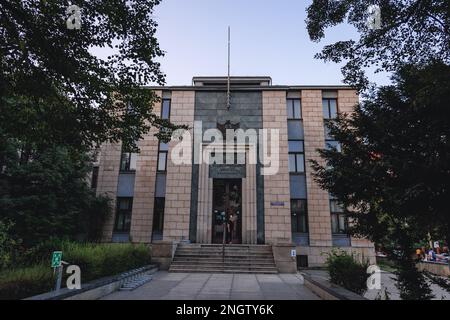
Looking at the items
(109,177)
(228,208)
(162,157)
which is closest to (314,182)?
(228,208)

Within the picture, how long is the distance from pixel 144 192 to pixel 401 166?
16392mm

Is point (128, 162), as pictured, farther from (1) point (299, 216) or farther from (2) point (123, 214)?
(1) point (299, 216)

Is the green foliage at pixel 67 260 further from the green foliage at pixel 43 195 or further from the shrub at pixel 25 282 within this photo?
the green foliage at pixel 43 195

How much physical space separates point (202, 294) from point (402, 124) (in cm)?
721

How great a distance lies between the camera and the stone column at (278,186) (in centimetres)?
1783

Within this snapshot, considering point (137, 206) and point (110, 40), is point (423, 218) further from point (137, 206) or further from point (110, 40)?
point (137, 206)

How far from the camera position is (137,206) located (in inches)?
742

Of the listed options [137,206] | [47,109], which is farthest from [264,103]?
[47,109]

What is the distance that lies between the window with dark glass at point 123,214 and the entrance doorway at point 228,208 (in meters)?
5.81

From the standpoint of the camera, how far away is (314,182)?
700 inches

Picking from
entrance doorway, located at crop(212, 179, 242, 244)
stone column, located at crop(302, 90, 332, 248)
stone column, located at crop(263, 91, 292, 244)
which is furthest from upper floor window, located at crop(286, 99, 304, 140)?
entrance doorway, located at crop(212, 179, 242, 244)

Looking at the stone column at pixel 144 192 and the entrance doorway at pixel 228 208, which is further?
the entrance doorway at pixel 228 208

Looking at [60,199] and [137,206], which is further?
[137,206]

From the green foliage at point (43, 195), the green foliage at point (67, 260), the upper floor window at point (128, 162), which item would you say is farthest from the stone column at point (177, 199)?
the green foliage at point (43, 195)
